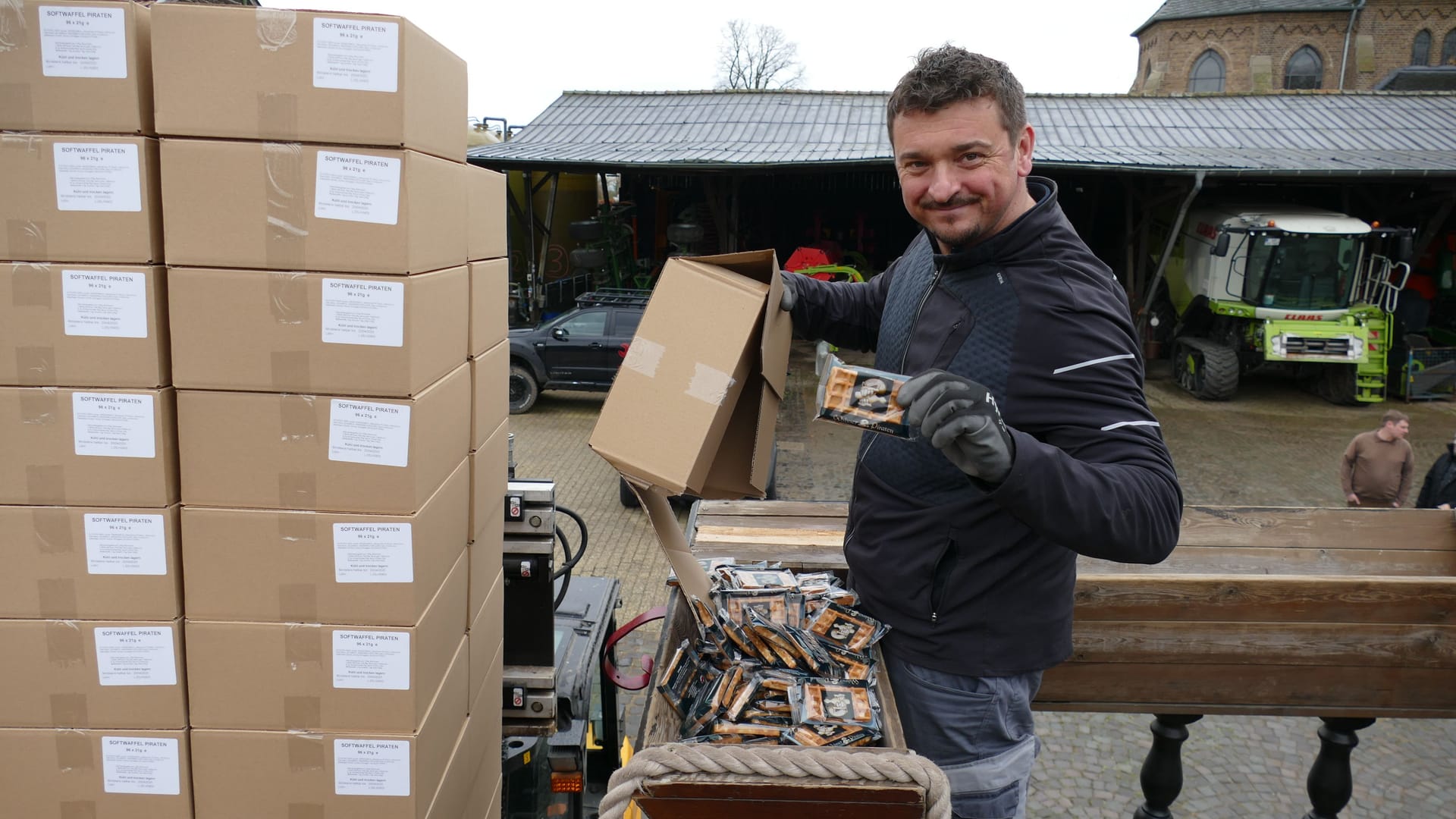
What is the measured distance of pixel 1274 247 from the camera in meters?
14.0

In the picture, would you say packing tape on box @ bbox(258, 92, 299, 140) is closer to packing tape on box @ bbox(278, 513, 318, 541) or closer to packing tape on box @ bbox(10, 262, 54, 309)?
packing tape on box @ bbox(10, 262, 54, 309)

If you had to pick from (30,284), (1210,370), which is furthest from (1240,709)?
(1210,370)

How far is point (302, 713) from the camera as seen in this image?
2.11 metres

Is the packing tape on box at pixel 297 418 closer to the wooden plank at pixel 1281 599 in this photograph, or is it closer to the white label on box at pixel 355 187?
the white label on box at pixel 355 187

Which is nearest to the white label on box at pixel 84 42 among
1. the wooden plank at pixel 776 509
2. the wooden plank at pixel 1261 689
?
the wooden plank at pixel 776 509

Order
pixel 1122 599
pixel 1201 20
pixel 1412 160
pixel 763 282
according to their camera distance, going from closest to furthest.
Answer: pixel 763 282 → pixel 1122 599 → pixel 1412 160 → pixel 1201 20

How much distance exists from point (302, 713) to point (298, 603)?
27cm

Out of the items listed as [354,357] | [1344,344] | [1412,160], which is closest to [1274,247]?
[1344,344]

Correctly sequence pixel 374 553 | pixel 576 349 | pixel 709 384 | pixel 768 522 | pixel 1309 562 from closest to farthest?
pixel 374 553
pixel 709 384
pixel 768 522
pixel 1309 562
pixel 576 349

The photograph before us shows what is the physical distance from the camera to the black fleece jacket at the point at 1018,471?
5.63 ft

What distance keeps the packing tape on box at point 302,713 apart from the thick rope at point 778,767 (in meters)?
0.86

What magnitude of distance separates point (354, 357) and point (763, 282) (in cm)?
102

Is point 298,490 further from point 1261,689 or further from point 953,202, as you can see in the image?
point 1261,689

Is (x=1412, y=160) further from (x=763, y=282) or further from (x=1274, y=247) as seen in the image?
(x=763, y=282)
